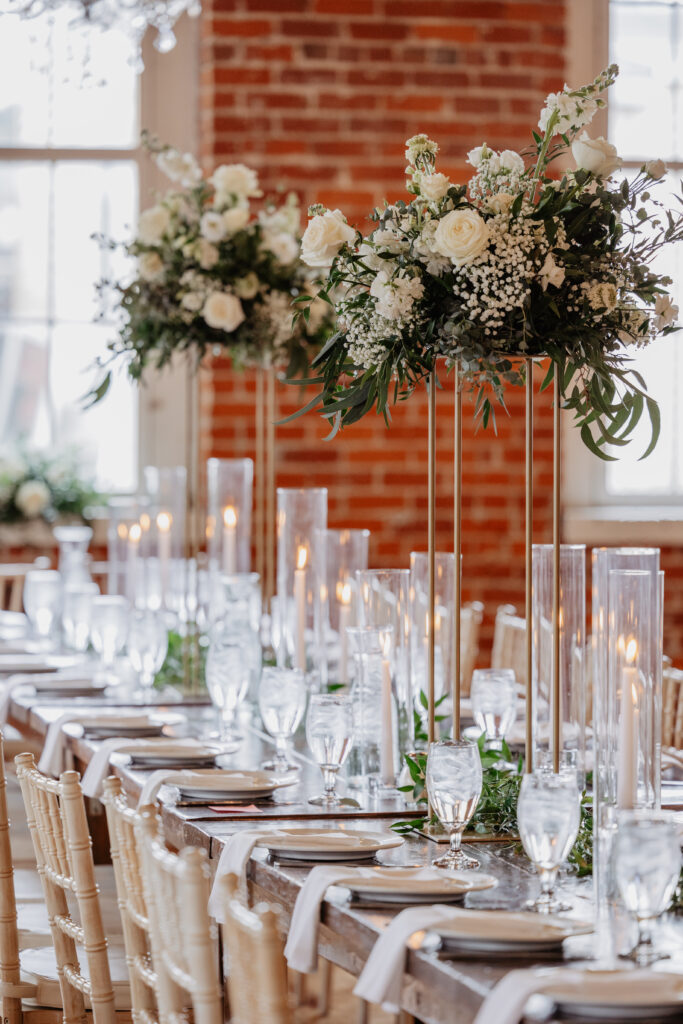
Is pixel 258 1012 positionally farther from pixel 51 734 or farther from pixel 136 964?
pixel 51 734

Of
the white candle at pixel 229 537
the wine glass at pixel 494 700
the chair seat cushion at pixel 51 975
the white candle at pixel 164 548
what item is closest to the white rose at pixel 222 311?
the white candle at pixel 229 537

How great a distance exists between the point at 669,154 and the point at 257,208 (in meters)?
1.82

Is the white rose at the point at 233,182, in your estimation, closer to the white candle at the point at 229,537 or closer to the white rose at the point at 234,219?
the white rose at the point at 234,219

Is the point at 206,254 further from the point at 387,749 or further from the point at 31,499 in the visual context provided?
the point at 31,499

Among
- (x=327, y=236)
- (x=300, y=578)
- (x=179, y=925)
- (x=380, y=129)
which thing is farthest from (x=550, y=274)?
(x=380, y=129)

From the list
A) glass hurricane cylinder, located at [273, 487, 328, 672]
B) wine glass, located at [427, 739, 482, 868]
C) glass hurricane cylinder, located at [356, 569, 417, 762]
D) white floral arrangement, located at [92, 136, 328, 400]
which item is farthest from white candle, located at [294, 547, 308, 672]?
wine glass, located at [427, 739, 482, 868]

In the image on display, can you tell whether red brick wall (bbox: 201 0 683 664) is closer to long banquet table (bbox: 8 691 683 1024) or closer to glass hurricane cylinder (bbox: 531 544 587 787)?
long banquet table (bbox: 8 691 683 1024)

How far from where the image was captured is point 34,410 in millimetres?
6078

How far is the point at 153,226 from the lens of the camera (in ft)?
12.4

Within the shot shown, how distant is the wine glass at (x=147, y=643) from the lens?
11.3 ft

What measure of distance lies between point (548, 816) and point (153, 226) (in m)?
2.48

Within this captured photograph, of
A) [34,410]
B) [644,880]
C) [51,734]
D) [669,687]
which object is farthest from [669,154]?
[644,880]

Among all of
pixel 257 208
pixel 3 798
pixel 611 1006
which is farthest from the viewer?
pixel 257 208

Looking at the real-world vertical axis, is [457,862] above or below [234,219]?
below
